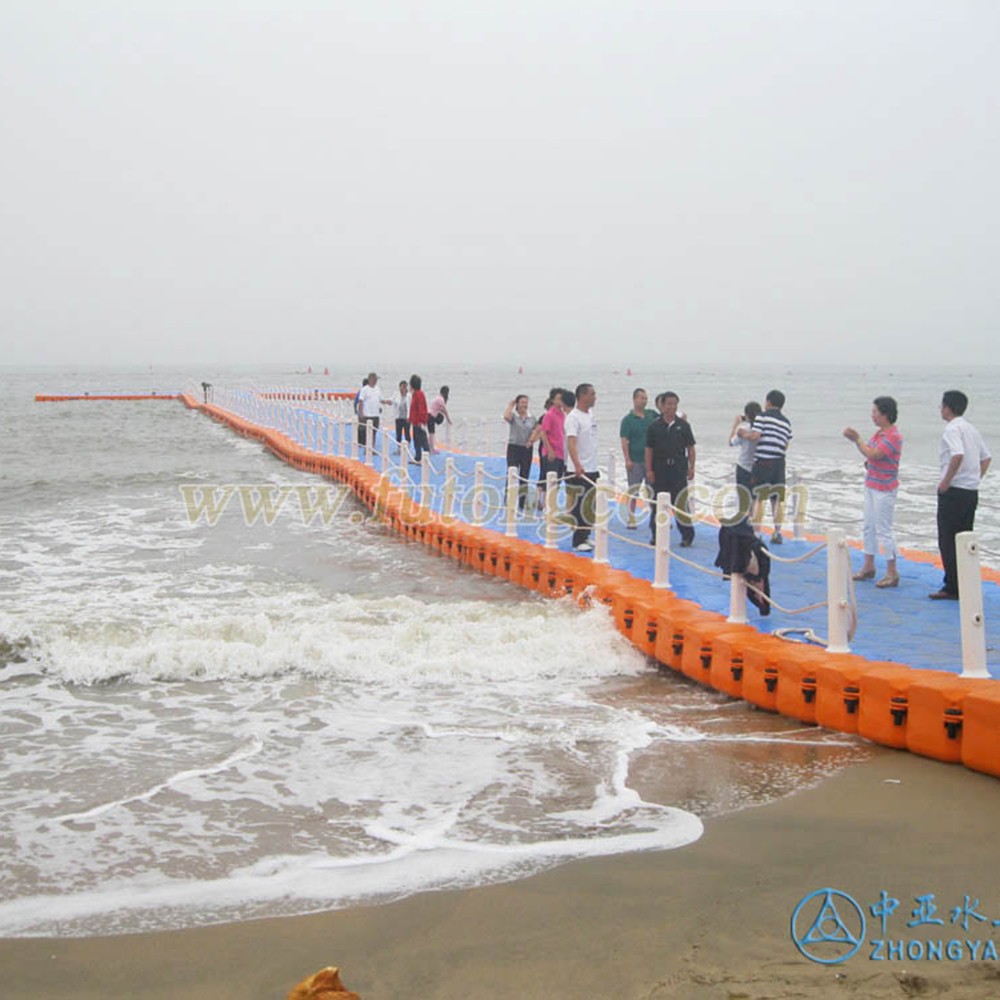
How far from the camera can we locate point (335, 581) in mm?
12297

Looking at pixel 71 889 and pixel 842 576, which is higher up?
pixel 842 576

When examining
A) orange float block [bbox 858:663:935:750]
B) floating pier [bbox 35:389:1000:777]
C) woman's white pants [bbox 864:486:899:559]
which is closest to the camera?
floating pier [bbox 35:389:1000:777]

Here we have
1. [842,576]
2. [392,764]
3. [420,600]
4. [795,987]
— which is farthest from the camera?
[420,600]

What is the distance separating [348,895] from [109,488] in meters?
20.7

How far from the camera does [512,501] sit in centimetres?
1265

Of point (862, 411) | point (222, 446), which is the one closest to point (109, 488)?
point (222, 446)

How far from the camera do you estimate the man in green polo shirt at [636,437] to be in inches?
451

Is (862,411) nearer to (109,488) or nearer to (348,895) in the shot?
(109,488)

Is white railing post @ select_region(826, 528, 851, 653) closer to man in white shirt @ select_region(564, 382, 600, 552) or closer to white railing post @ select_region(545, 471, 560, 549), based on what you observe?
man in white shirt @ select_region(564, 382, 600, 552)

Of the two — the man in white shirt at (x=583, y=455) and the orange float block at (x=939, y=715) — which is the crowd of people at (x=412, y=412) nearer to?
the man in white shirt at (x=583, y=455)

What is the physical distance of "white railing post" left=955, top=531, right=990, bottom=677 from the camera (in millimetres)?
5539

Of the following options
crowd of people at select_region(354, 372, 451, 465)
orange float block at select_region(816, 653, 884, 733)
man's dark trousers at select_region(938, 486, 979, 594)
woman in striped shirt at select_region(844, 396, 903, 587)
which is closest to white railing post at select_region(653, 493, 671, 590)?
woman in striped shirt at select_region(844, 396, 903, 587)

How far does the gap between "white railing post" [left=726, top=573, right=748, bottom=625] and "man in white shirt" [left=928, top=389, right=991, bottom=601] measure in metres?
1.70

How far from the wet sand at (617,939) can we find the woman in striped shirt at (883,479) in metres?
4.27
